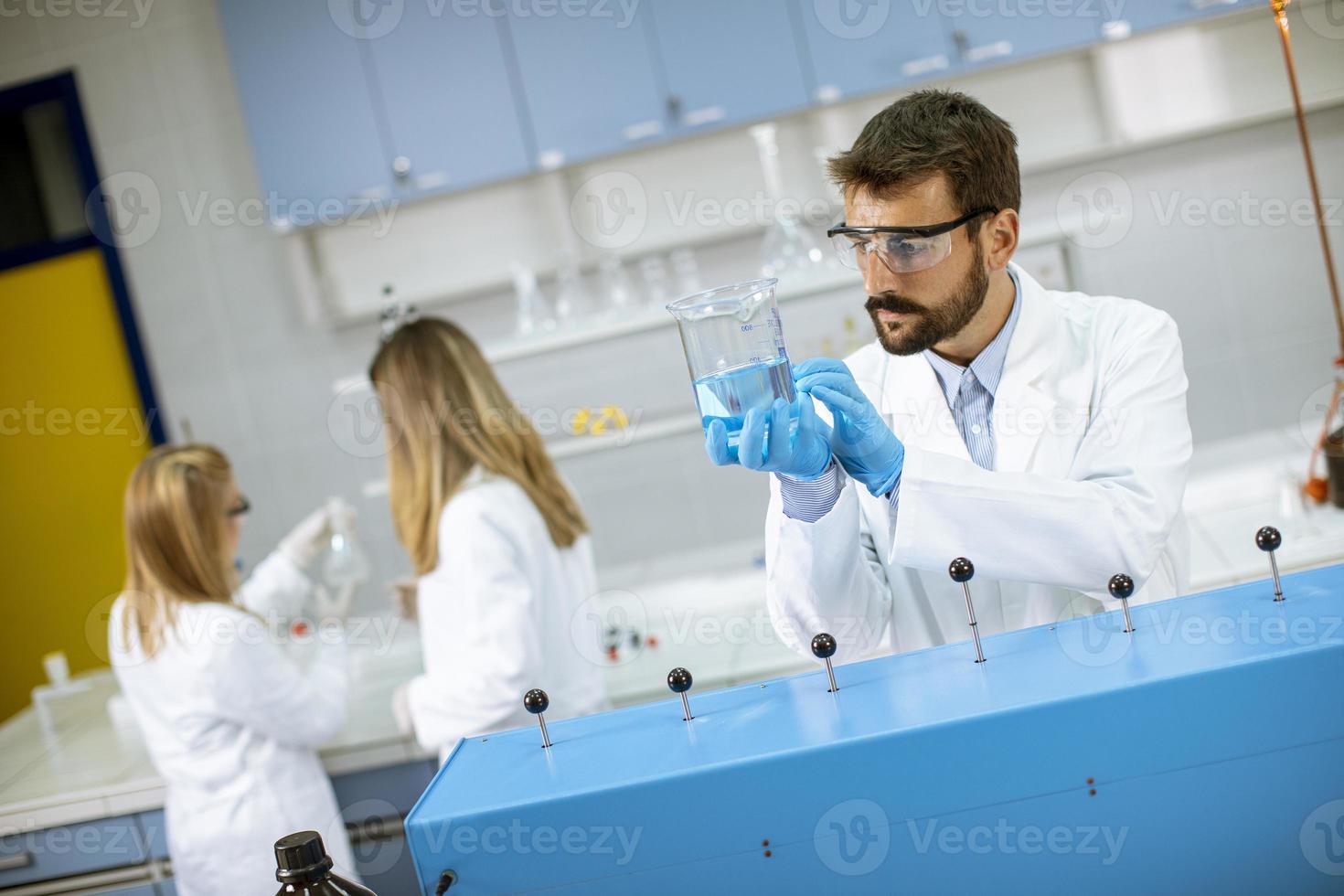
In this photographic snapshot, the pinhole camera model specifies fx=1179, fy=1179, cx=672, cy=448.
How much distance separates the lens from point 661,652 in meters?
2.59

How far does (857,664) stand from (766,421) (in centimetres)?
30

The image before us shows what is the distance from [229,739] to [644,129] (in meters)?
1.79

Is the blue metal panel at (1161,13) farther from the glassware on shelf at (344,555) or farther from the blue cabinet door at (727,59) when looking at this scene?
the glassware on shelf at (344,555)

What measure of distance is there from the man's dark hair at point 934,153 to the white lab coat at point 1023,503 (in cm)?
19

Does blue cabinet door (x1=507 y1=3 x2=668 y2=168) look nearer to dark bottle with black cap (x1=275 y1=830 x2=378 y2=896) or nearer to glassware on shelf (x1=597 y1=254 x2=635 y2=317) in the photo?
glassware on shelf (x1=597 y1=254 x2=635 y2=317)

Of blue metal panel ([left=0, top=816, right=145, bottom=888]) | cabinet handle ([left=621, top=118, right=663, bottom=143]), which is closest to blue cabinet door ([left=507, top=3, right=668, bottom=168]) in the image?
cabinet handle ([left=621, top=118, right=663, bottom=143])

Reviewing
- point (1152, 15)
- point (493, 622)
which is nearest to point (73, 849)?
point (493, 622)

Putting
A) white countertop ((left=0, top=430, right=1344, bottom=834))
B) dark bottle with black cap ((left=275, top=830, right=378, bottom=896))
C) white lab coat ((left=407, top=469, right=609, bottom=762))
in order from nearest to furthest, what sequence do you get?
dark bottle with black cap ((left=275, top=830, right=378, bottom=896)) < white lab coat ((left=407, top=469, right=609, bottom=762)) < white countertop ((left=0, top=430, right=1344, bottom=834))

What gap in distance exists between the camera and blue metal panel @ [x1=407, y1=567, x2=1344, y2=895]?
990mm

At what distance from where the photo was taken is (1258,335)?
328cm

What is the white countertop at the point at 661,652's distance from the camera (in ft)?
7.66

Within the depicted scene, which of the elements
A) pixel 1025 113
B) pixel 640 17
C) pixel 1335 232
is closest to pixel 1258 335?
pixel 1335 232

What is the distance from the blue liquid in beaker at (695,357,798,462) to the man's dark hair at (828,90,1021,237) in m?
0.36

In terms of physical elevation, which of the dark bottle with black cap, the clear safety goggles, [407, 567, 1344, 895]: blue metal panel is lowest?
[407, 567, 1344, 895]: blue metal panel
